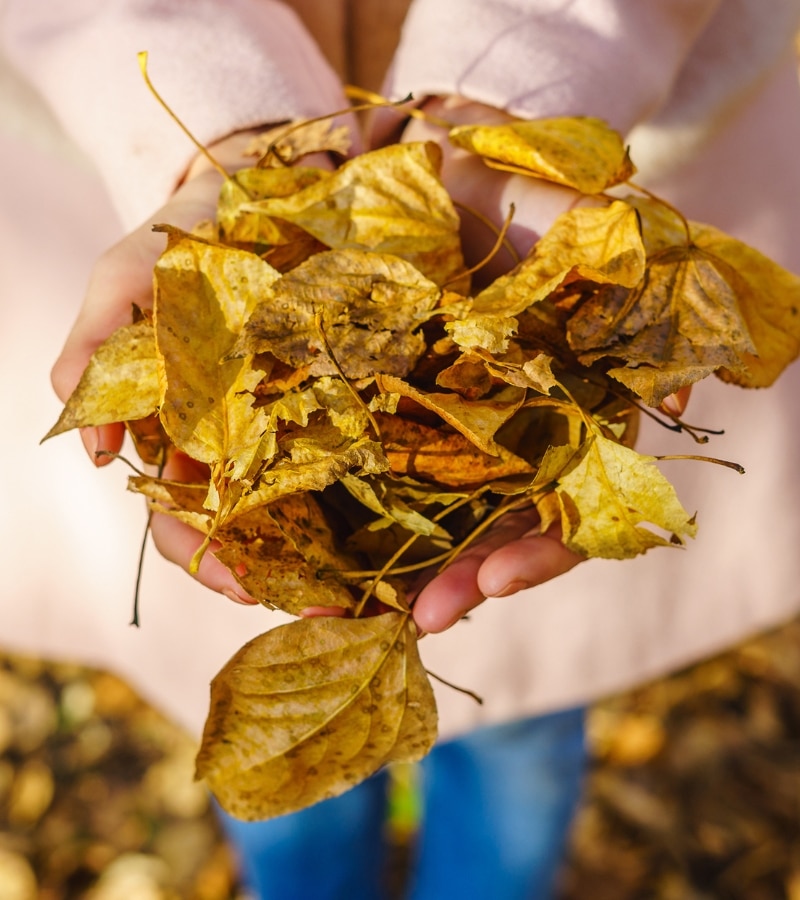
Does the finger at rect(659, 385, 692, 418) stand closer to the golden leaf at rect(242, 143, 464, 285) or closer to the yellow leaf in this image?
the yellow leaf

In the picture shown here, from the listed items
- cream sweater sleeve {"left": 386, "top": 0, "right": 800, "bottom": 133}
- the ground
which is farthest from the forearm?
the ground

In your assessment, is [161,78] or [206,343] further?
[161,78]

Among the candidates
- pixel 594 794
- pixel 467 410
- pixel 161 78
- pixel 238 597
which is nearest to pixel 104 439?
pixel 238 597

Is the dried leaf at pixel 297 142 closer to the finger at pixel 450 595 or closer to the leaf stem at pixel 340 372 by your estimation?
the leaf stem at pixel 340 372

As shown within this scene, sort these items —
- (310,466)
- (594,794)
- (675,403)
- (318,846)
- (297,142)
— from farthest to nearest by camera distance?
(594,794)
(318,846)
(297,142)
(675,403)
(310,466)

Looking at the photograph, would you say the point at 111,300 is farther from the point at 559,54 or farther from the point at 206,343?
the point at 559,54

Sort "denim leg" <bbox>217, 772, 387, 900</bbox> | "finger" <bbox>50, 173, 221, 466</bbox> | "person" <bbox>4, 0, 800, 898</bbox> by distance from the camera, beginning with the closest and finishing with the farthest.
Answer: "finger" <bbox>50, 173, 221, 466</bbox>, "person" <bbox>4, 0, 800, 898</bbox>, "denim leg" <bbox>217, 772, 387, 900</bbox>
